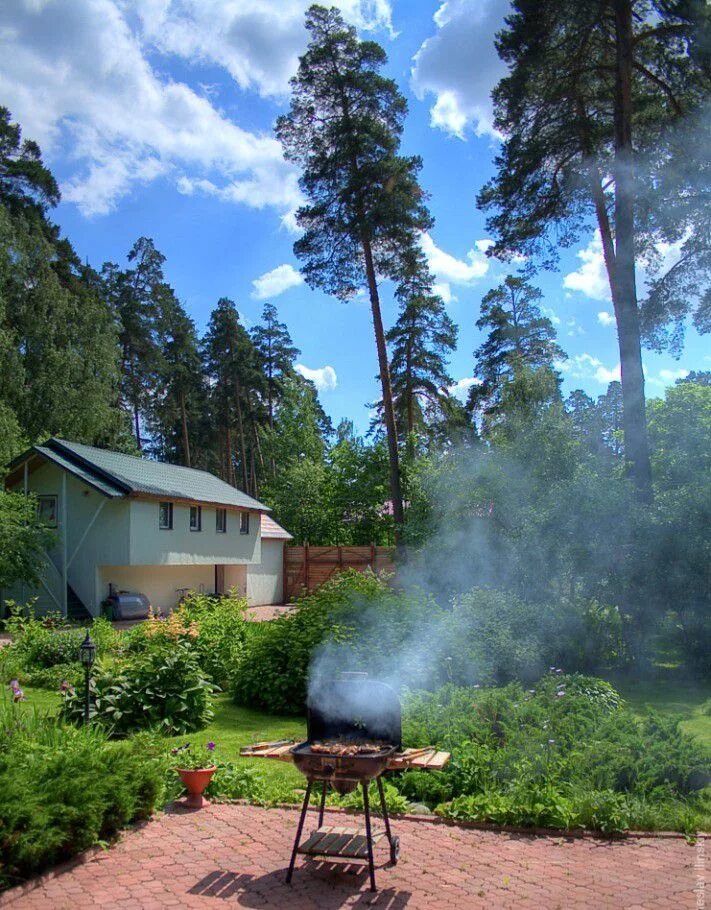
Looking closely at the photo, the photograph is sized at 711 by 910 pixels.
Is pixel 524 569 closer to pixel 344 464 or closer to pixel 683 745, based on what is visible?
pixel 683 745

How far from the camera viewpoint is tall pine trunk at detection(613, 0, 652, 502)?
45.3ft

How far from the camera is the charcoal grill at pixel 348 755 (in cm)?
446

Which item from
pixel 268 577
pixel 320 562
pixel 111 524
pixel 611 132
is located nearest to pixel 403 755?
pixel 611 132

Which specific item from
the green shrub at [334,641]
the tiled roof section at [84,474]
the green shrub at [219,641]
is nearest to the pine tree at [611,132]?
the green shrub at [334,641]

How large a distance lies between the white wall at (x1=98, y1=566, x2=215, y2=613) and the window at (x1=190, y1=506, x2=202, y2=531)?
1575 mm

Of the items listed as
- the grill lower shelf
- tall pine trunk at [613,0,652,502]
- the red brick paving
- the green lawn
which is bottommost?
the green lawn

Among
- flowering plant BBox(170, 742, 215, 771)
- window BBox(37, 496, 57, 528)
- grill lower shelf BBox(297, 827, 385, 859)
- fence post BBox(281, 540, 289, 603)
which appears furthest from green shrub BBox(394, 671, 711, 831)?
fence post BBox(281, 540, 289, 603)

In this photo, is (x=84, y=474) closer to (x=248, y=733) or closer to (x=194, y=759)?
(x=248, y=733)

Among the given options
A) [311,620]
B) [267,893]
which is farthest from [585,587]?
[267,893]

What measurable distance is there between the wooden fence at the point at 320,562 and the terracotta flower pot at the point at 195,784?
71.2 feet

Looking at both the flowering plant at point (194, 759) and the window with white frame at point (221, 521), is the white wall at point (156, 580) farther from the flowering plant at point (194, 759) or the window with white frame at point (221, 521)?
the flowering plant at point (194, 759)

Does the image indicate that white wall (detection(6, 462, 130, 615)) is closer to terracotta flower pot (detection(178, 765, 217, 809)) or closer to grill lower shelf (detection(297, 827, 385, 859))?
terracotta flower pot (detection(178, 765, 217, 809))

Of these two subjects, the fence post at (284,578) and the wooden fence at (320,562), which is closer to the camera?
the wooden fence at (320,562)

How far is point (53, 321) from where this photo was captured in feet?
90.5
